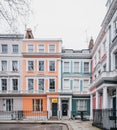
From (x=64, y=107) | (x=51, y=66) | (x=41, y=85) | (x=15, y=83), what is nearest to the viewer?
(x=15, y=83)

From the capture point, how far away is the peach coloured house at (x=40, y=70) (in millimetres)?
42344

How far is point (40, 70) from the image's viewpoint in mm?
43219

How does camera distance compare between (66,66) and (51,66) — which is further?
(66,66)

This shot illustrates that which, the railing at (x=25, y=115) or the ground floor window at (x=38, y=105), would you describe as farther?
the ground floor window at (x=38, y=105)

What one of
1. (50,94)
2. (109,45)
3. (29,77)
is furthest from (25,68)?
(109,45)

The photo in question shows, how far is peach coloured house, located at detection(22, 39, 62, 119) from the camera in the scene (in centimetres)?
4234

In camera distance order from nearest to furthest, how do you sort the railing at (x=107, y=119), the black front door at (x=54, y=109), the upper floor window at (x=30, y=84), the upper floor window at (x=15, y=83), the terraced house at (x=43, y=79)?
1. the railing at (x=107, y=119)
2. the terraced house at (x=43, y=79)
3. the black front door at (x=54, y=109)
4. the upper floor window at (x=15, y=83)
5. the upper floor window at (x=30, y=84)

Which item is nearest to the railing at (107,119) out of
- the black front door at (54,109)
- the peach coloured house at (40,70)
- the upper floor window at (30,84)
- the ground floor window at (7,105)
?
the black front door at (54,109)

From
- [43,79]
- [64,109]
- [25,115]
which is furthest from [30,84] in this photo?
[64,109]

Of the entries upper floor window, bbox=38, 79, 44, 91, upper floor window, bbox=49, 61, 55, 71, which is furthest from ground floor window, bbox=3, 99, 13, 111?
upper floor window, bbox=49, 61, 55, 71

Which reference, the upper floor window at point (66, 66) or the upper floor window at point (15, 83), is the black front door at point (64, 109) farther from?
the upper floor window at point (15, 83)

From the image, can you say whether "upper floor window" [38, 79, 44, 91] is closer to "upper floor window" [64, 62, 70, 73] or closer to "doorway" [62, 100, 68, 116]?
"doorway" [62, 100, 68, 116]

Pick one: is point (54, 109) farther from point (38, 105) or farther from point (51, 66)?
point (51, 66)

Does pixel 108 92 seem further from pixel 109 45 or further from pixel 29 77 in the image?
pixel 29 77
